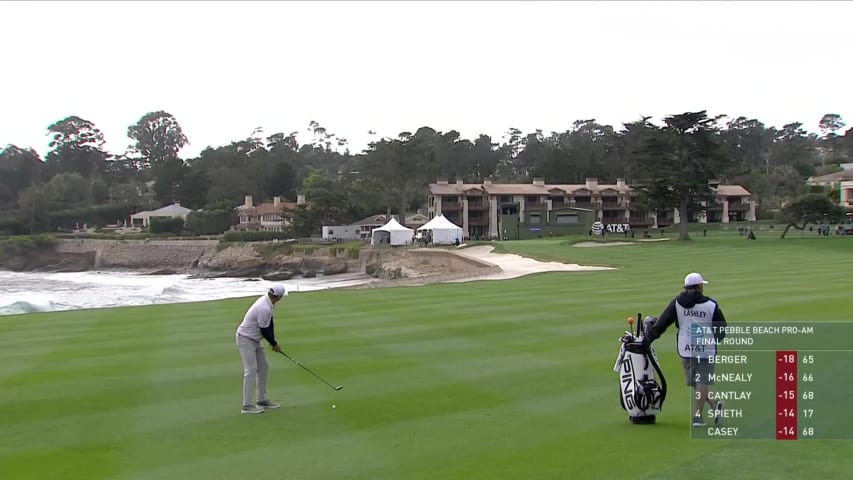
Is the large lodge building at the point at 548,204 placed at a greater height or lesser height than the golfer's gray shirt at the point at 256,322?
greater

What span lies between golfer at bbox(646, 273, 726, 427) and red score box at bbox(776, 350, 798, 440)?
0.66 meters

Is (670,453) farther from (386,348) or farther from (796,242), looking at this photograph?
(796,242)

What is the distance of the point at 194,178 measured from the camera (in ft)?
485

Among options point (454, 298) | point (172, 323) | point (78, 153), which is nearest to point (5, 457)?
point (172, 323)

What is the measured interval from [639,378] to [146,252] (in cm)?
10384

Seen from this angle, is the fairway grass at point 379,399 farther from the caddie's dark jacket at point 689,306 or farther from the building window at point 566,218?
the building window at point 566,218

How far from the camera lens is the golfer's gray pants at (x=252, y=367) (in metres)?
11.4

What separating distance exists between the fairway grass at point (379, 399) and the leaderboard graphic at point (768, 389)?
0.19 metres

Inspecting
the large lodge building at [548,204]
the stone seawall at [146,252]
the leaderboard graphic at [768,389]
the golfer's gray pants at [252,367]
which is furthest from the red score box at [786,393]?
the stone seawall at [146,252]

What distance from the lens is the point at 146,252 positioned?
10512 centimetres

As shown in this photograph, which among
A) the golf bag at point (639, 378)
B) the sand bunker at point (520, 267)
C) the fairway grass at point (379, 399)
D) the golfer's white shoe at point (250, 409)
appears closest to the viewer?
the fairway grass at point (379, 399)

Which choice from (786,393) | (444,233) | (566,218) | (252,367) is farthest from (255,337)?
(566,218)

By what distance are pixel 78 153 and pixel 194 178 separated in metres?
53.2

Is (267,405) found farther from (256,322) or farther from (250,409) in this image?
(256,322)
